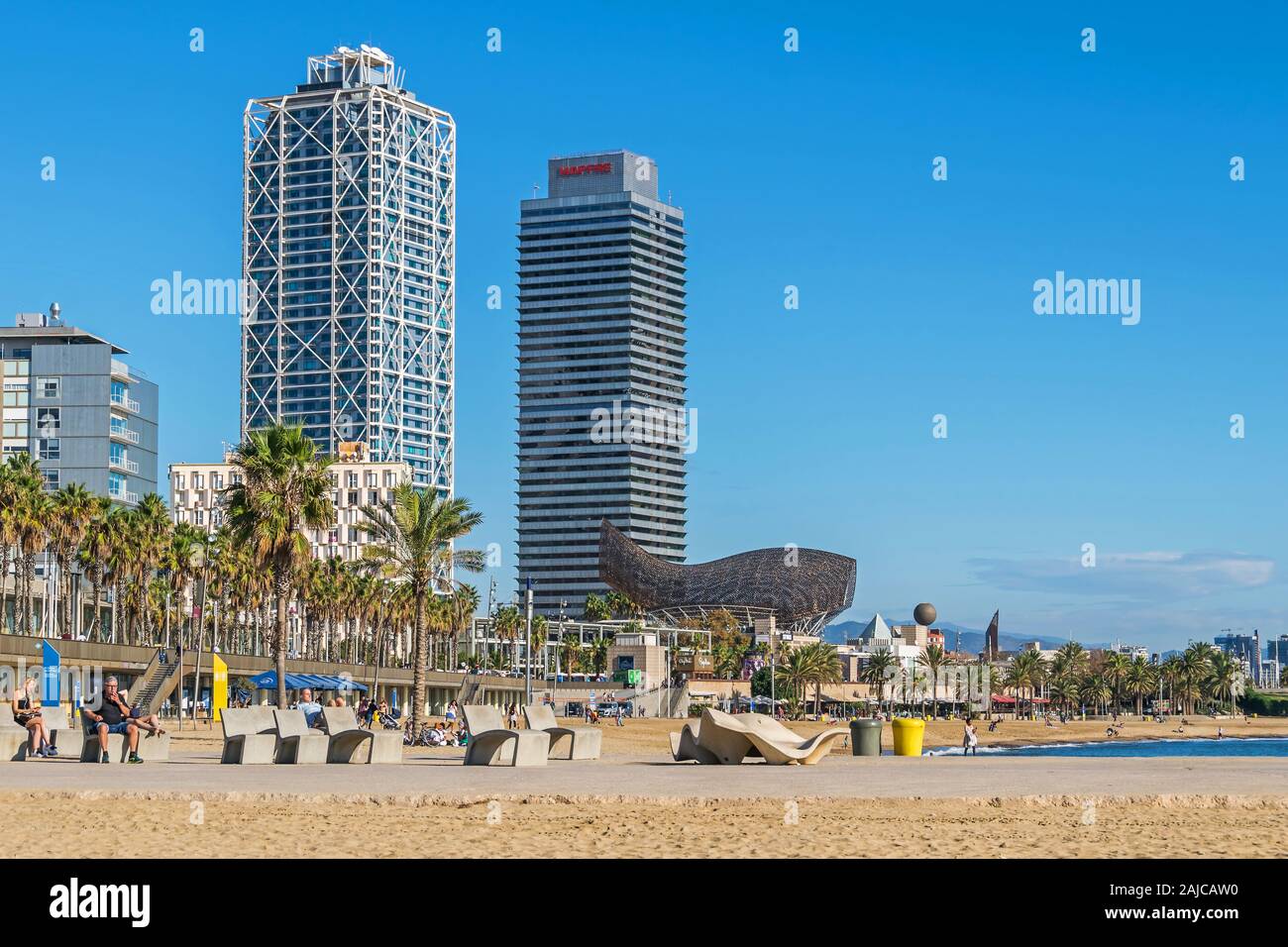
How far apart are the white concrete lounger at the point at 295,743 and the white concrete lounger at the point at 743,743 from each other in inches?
258

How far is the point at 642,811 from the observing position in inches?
674

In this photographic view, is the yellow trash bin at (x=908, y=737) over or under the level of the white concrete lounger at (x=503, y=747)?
under

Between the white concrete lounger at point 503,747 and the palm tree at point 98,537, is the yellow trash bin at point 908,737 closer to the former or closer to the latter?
the white concrete lounger at point 503,747

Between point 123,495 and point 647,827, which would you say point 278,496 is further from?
point 123,495

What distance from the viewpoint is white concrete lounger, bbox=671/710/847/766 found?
91.3 ft

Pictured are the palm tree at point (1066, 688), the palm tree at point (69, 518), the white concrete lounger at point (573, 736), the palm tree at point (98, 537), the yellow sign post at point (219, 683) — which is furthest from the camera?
the palm tree at point (1066, 688)

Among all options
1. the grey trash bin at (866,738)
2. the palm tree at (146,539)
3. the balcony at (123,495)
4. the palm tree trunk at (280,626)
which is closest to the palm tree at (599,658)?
the balcony at (123,495)

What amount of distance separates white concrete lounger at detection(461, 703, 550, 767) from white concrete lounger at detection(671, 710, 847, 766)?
2.97 metres

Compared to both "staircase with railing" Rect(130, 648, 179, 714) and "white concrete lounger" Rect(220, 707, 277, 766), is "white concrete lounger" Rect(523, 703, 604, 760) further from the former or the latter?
"staircase with railing" Rect(130, 648, 179, 714)

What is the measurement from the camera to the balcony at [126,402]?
151 m

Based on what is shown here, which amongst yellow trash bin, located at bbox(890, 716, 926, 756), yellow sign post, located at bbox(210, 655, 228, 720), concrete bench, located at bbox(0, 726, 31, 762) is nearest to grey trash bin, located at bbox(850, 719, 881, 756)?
yellow trash bin, located at bbox(890, 716, 926, 756)

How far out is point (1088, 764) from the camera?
1198 inches
